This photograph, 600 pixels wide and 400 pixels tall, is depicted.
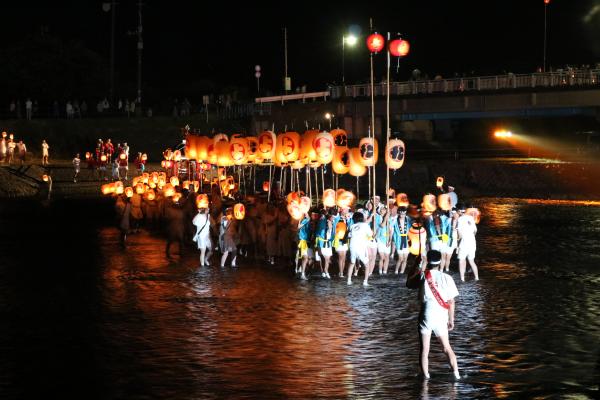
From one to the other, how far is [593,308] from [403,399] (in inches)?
290

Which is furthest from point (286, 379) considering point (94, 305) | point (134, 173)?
point (134, 173)

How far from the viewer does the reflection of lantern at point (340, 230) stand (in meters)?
21.3

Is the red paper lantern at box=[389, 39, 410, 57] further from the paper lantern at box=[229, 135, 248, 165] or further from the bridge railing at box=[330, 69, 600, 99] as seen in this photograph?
the bridge railing at box=[330, 69, 600, 99]

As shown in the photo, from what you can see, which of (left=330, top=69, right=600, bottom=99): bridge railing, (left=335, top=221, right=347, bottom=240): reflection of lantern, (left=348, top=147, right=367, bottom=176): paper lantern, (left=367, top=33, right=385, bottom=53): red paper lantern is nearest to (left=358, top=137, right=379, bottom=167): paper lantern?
(left=348, top=147, right=367, bottom=176): paper lantern

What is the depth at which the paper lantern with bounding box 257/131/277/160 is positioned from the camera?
1130 inches

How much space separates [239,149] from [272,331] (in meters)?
14.2

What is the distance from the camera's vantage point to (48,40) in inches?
2968

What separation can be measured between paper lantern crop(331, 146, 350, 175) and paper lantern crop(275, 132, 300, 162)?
4.56ft

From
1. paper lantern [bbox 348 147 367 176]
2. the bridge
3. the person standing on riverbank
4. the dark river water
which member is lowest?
A: the dark river water

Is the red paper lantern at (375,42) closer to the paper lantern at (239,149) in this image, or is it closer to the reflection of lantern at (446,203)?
the reflection of lantern at (446,203)

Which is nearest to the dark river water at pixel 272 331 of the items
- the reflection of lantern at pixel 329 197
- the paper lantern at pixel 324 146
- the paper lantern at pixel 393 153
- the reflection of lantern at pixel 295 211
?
the reflection of lantern at pixel 295 211

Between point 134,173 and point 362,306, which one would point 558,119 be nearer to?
point 134,173

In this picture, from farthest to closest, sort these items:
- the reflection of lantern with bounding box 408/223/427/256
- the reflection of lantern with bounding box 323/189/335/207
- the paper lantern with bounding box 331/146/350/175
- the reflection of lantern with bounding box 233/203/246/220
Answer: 1. the paper lantern with bounding box 331/146/350/175
2. the reflection of lantern with bounding box 233/203/246/220
3. the reflection of lantern with bounding box 323/189/335/207
4. the reflection of lantern with bounding box 408/223/427/256

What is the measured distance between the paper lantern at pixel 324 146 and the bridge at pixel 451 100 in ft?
96.3
